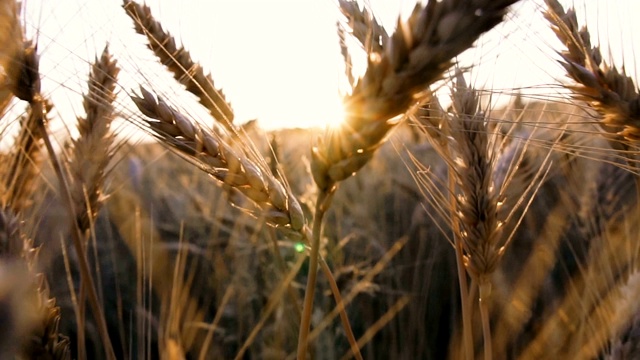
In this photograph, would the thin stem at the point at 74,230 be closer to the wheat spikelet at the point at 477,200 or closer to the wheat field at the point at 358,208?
the wheat field at the point at 358,208

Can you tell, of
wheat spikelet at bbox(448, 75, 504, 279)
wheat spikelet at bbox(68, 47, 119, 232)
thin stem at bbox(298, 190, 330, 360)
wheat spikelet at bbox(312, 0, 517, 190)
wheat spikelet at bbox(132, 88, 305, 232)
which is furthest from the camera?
wheat spikelet at bbox(68, 47, 119, 232)

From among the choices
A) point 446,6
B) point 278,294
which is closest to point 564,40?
point 446,6

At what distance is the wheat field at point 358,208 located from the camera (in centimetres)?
→ 68

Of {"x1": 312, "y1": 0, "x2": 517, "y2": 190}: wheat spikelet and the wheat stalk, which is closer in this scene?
{"x1": 312, "y1": 0, "x2": 517, "y2": 190}: wheat spikelet

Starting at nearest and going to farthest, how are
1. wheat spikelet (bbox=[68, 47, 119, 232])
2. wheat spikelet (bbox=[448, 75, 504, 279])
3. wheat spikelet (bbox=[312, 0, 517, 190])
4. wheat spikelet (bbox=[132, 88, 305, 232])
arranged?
wheat spikelet (bbox=[312, 0, 517, 190]), wheat spikelet (bbox=[132, 88, 305, 232]), wheat spikelet (bbox=[448, 75, 504, 279]), wheat spikelet (bbox=[68, 47, 119, 232])

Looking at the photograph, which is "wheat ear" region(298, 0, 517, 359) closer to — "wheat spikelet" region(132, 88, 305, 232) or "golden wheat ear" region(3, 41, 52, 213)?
"wheat spikelet" region(132, 88, 305, 232)

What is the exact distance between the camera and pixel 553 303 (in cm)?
195

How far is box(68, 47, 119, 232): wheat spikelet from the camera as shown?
1.28 metres

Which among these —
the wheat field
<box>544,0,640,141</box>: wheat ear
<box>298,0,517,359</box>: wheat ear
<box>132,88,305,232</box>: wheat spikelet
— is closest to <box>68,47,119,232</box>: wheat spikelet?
the wheat field

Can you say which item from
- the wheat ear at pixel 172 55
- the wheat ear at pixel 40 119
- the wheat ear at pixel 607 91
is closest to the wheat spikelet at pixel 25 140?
the wheat ear at pixel 40 119

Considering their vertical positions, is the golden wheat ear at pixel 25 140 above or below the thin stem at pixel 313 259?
above

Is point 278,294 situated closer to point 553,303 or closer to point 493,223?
point 493,223

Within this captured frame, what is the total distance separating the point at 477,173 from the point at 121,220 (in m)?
1.96

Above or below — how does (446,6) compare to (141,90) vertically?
below
